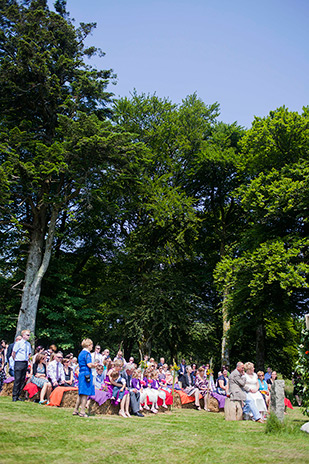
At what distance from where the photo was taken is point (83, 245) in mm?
26312

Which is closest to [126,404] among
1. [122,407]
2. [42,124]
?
[122,407]

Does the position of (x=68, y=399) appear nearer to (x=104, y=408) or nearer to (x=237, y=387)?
(x=104, y=408)

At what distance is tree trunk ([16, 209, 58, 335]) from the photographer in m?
18.8

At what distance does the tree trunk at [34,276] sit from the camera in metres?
18.8

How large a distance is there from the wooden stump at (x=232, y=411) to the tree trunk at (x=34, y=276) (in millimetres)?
10651

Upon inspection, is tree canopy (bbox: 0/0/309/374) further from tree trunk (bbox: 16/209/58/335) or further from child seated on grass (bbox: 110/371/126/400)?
child seated on grass (bbox: 110/371/126/400)

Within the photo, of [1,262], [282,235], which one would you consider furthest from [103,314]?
[282,235]

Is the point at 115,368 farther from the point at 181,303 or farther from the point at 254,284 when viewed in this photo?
the point at 181,303

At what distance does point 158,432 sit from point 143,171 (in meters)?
18.1

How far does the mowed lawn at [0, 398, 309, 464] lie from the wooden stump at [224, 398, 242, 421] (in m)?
2.65

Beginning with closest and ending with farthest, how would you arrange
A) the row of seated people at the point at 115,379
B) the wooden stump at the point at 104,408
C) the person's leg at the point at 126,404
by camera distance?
the wooden stump at the point at 104,408
the person's leg at the point at 126,404
the row of seated people at the point at 115,379

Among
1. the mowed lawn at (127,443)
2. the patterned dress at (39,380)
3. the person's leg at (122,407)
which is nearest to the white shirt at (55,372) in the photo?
the patterned dress at (39,380)

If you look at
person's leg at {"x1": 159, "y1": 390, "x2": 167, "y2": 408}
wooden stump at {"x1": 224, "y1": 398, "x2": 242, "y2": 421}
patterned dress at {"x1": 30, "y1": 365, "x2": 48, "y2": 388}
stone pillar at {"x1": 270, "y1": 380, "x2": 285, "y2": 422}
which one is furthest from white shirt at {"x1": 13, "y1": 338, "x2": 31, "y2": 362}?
stone pillar at {"x1": 270, "y1": 380, "x2": 285, "y2": 422}

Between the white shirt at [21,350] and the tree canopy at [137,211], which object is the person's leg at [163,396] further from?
the tree canopy at [137,211]
